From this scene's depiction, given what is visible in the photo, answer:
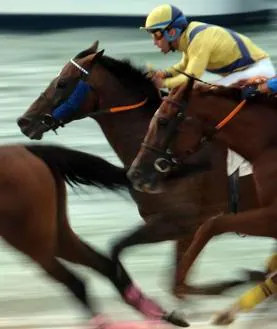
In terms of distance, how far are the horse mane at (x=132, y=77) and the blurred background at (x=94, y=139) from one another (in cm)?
48

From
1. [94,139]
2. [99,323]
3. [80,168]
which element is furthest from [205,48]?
[94,139]

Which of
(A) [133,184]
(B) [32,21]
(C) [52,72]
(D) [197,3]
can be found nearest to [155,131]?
(A) [133,184]

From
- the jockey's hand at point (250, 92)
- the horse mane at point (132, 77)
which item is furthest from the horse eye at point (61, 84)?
the jockey's hand at point (250, 92)

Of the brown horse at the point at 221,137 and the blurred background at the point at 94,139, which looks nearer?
the brown horse at the point at 221,137

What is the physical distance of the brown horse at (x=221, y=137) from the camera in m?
4.74

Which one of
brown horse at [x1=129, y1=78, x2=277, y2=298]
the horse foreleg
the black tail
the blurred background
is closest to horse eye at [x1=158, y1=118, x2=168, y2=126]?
brown horse at [x1=129, y1=78, x2=277, y2=298]

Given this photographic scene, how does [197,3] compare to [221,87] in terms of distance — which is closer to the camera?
[221,87]

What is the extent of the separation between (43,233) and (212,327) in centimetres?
99

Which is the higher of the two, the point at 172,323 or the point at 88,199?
the point at 172,323

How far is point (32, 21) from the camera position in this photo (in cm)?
2050

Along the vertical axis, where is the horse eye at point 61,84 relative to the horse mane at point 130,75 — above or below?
below

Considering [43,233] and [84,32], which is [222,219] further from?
[84,32]

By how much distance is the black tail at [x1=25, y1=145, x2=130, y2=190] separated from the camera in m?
4.79

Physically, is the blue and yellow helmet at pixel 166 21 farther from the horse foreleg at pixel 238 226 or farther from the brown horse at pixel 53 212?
the horse foreleg at pixel 238 226
